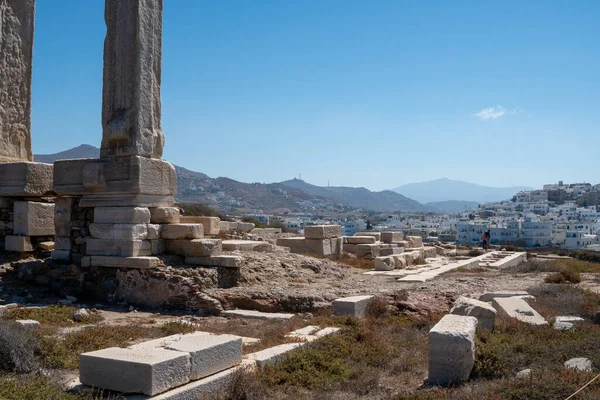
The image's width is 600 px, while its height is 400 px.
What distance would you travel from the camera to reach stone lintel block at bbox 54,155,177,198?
9.71 m

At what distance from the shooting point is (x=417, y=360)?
630cm

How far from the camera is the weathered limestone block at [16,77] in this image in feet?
39.1

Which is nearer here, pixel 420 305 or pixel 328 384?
pixel 328 384

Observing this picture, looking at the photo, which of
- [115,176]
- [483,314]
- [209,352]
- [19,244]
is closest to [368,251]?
[115,176]

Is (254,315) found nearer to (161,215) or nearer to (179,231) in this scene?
(179,231)

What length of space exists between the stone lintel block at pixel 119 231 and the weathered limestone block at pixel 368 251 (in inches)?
446

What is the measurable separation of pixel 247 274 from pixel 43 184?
4528mm

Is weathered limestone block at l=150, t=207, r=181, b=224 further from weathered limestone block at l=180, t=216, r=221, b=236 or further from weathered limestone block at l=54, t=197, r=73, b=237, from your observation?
weathered limestone block at l=54, t=197, r=73, b=237

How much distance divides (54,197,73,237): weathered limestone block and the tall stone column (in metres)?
1.13

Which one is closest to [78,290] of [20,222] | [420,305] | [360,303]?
[20,222]

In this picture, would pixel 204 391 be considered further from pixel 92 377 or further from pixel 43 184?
pixel 43 184

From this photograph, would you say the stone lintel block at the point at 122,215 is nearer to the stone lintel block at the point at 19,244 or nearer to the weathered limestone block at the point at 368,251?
the stone lintel block at the point at 19,244

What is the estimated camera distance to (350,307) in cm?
838

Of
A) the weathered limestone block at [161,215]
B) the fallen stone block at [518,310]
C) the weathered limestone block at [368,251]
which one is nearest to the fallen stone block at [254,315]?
the weathered limestone block at [161,215]
